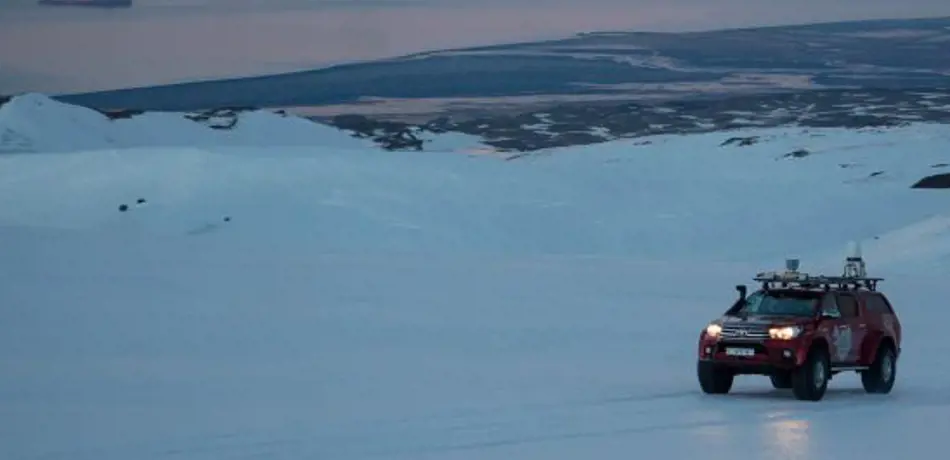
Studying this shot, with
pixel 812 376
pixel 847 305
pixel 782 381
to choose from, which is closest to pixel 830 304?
pixel 847 305

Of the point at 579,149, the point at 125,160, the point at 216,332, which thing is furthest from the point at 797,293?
the point at 579,149

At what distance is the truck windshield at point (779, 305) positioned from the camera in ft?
70.2

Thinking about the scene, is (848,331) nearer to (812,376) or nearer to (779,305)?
(779,305)

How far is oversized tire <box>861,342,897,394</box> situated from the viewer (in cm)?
2180

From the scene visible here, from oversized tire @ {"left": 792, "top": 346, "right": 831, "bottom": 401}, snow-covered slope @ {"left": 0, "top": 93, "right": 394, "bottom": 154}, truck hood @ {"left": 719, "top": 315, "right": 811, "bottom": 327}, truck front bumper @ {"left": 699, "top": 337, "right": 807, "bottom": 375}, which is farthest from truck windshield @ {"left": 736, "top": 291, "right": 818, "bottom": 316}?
snow-covered slope @ {"left": 0, "top": 93, "right": 394, "bottom": 154}

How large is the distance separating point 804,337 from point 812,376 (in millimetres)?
438

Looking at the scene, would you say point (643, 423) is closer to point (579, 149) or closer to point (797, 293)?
point (797, 293)

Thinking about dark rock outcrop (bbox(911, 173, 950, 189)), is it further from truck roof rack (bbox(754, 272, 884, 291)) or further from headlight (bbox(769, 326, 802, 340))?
headlight (bbox(769, 326, 802, 340))

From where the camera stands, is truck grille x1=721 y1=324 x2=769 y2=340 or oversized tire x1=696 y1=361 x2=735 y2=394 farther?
oversized tire x1=696 y1=361 x2=735 y2=394

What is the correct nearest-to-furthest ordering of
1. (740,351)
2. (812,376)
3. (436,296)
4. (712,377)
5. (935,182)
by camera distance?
(812,376)
(740,351)
(712,377)
(436,296)
(935,182)

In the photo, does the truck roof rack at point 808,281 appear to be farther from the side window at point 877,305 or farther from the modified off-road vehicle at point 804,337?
the side window at point 877,305

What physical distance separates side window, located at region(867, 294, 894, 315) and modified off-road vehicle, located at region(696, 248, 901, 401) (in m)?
0.01

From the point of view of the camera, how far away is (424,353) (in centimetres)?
2578

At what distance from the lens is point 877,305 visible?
22.4m
